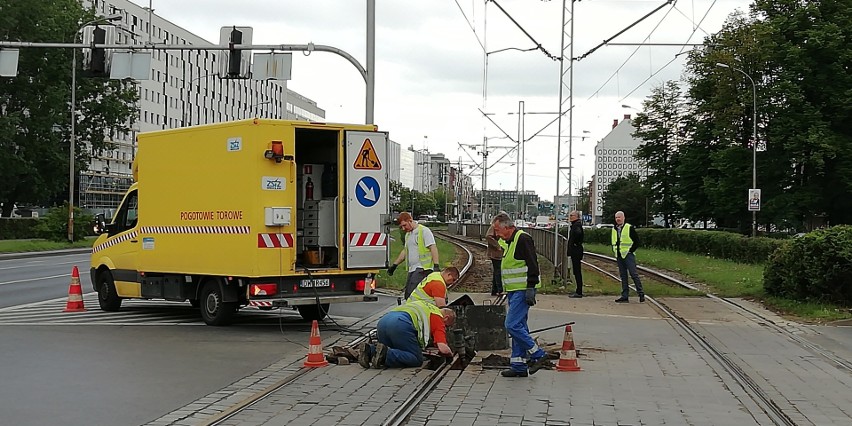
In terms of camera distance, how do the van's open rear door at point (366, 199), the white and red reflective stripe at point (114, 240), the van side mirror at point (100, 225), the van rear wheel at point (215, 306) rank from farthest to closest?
the van side mirror at point (100, 225) → the white and red reflective stripe at point (114, 240) → the van's open rear door at point (366, 199) → the van rear wheel at point (215, 306)

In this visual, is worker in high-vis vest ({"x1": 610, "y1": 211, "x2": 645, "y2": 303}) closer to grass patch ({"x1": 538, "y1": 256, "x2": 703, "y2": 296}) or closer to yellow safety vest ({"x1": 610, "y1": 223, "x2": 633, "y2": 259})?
yellow safety vest ({"x1": 610, "y1": 223, "x2": 633, "y2": 259})

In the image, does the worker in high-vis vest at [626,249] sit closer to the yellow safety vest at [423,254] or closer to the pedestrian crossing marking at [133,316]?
the pedestrian crossing marking at [133,316]

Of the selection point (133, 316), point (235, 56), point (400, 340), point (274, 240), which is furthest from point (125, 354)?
point (235, 56)

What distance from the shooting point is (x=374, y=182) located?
15547 mm

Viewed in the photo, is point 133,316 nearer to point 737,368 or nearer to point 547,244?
point 737,368

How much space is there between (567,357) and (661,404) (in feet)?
6.92

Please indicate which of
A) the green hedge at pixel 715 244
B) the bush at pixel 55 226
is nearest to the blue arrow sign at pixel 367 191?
the green hedge at pixel 715 244

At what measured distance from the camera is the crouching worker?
11078 millimetres

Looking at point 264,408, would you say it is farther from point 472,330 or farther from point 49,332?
point 49,332

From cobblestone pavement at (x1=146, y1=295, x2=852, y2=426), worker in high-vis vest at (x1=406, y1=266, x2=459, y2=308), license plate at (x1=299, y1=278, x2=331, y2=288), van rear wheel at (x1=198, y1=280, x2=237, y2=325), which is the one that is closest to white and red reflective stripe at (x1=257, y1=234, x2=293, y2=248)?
license plate at (x1=299, y1=278, x2=331, y2=288)

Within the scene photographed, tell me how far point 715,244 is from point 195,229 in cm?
2810

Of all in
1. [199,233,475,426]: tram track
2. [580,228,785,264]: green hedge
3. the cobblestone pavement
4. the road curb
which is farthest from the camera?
the road curb

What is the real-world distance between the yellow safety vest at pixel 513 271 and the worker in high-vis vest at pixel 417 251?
3.55 meters

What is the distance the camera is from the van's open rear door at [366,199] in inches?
604
